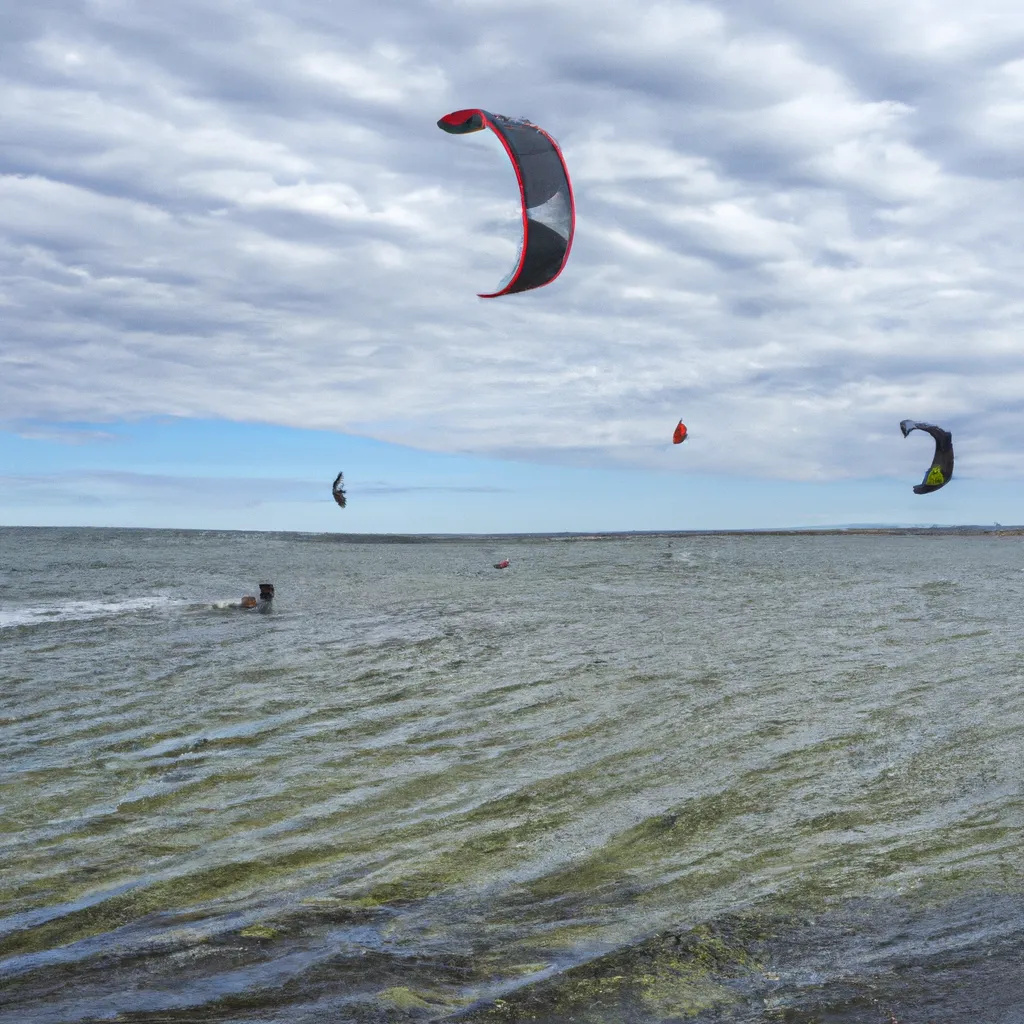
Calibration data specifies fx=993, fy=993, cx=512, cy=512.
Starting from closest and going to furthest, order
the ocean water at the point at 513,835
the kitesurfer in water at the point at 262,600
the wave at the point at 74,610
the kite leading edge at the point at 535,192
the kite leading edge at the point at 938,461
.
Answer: the ocean water at the point at 513,835 < the kite leading edge at the point at 535,192 < the wave at the point at 74,610 < the kitesurfer in water at the point at 262,600 < the kite leading edge at the point at 938,461

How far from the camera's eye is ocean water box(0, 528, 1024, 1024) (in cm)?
471

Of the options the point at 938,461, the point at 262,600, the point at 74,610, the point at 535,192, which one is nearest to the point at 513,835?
the point at 535,192

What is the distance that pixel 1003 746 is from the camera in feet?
32.4

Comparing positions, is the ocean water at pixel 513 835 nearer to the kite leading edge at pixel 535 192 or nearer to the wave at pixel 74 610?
the kite leading edge at pixel 535 192

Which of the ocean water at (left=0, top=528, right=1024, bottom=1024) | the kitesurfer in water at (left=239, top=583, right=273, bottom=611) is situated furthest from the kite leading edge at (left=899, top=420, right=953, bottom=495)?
the kitesurfer in water at (left=239, top=583, right=273, bottom=611)

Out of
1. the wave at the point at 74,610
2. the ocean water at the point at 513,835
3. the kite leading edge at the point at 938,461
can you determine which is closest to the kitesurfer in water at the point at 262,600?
the wave at the point at 74,610

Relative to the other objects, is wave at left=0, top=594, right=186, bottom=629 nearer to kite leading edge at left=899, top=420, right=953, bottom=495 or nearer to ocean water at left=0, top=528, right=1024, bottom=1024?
ocean water at left=0, top=528, right=1024, bottom=1024

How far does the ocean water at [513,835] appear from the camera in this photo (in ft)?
15.4

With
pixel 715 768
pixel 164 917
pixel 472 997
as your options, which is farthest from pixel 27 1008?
pixel 715 768

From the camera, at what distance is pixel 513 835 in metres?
7.28

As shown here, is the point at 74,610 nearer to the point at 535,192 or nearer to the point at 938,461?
the point at 535,192

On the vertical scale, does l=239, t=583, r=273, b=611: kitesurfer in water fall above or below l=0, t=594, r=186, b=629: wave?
above

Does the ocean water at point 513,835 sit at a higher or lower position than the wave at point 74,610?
higher

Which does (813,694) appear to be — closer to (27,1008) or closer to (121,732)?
(121,732)
